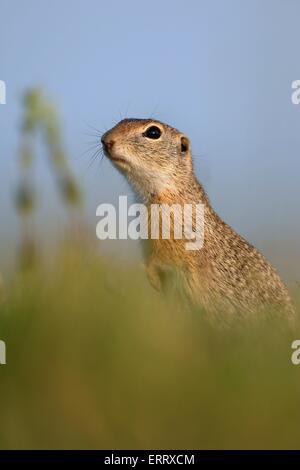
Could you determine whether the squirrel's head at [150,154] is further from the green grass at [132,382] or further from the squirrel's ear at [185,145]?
the green grass at [132,382]

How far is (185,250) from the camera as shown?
5723 millimetres

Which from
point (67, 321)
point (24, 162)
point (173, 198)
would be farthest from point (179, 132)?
point (67, 321)

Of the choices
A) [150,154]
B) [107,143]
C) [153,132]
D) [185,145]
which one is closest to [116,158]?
[107,143]

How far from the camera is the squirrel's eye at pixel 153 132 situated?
6616 millimetres

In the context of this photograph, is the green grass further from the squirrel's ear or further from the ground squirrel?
the squirrel's ear

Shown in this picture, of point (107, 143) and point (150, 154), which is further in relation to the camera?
point (150, 154)

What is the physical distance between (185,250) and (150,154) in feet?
3.70

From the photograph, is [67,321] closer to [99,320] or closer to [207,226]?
[99,320]

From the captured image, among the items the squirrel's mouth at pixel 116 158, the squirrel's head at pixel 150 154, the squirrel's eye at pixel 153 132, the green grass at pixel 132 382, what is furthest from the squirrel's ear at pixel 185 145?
the green grass at pixel 132 382

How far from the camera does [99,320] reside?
120 inches

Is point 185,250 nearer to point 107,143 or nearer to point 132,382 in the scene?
point 107,143

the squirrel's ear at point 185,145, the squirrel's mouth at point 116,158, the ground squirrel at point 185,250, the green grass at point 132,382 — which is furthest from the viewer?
the squirrel's ear at point 185,145

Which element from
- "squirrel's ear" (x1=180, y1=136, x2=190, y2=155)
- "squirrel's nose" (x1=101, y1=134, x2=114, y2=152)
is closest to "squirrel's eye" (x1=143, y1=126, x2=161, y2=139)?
"squirrel's ear" (x1=180, y1=136, x2=190, y2=155)

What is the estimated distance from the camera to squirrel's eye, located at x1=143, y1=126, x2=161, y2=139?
21.7 feet
